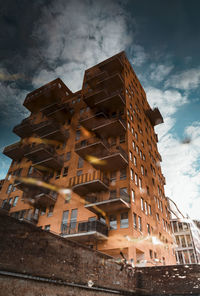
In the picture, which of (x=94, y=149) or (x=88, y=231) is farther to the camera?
(x=94, y=149)

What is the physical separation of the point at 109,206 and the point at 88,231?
2914 millimetres

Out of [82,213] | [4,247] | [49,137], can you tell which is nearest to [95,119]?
[49,137]

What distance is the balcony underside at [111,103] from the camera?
87.3 feet

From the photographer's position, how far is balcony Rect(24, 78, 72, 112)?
Answer: 35.7m

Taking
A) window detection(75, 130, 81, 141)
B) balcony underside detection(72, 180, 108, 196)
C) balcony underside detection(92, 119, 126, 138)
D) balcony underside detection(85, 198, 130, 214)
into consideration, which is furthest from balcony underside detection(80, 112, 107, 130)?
balcony underside detection(85, 198, 130, 214)

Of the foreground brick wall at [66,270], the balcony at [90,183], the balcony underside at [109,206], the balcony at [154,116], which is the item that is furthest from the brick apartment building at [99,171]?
the foreground brick wall at [66,270]

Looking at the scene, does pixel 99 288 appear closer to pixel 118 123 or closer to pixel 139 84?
pixel 118 123

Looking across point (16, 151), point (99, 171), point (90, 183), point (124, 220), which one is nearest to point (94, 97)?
point (99, 171)

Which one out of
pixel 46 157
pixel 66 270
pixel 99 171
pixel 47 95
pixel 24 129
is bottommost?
pixel 66 270

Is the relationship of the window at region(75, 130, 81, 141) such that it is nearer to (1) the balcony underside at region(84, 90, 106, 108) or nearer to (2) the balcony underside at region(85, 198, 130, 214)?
(1) the balcony underside at region(84, 90, 106, 108)

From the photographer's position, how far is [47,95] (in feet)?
117

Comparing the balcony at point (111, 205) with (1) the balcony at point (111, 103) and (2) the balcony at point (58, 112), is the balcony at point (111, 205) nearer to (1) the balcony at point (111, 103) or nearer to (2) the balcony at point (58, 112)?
(1) the balcony at point (111, 103)

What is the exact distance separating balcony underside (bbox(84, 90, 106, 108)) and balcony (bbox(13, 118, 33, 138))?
391 inches

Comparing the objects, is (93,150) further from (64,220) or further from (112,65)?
(112,65)
